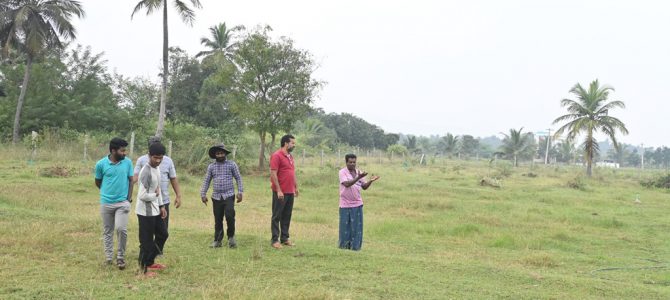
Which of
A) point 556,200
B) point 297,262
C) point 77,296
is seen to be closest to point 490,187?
point 556,200

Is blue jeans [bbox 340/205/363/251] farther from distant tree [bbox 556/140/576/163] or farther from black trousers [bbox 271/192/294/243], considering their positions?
distant tree [bbox 556/140/576/163]

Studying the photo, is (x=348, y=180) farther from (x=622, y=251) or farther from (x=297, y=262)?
(x=622, y=251)

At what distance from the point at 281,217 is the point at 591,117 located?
99.9 feet

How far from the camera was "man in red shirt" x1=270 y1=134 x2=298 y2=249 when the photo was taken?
23.1ft

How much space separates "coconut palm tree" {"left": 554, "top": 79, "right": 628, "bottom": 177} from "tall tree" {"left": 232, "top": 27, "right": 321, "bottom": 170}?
18025 mm

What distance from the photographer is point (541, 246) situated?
9.98m

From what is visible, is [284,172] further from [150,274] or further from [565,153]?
[565,153]

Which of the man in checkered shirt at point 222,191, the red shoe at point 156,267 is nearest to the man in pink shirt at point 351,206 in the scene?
the man in checkered shirt at point 222,191

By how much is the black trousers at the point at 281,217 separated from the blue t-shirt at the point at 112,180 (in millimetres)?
2014

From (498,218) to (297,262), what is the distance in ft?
26.1

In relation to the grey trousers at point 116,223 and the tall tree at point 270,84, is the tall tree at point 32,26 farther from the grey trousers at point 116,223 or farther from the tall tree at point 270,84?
the grey trousers at point 116,223

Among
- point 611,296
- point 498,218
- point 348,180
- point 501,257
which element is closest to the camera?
point 611,296

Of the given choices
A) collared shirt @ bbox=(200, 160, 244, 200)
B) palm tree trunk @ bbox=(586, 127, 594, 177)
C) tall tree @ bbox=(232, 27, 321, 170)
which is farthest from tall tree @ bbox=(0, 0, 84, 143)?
palm tree trunk @ bbox=(586, 127, 594, 177)

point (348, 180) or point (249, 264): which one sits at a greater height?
point (348, 180)
